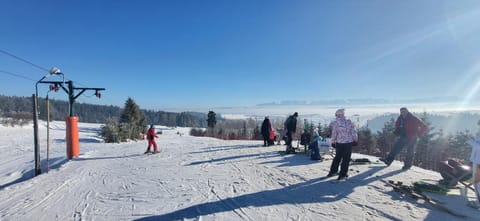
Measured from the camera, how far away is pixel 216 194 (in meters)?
5.71

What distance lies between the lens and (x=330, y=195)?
5.58 meters

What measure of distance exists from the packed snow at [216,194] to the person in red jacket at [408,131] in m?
0.58

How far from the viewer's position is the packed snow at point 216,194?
182 inches

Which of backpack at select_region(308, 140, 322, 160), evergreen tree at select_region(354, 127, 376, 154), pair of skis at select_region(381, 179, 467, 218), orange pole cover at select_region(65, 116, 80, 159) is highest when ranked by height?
orange pole cover at select_region(65, 116, 80, 159)

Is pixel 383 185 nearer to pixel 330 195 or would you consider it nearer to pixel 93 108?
pixel 330 195

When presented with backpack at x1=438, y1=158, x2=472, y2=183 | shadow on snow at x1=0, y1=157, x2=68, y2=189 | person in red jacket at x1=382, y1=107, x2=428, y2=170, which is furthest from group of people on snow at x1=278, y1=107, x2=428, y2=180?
shadow on snow at x1=0, y1=157, x2=68, y2=189

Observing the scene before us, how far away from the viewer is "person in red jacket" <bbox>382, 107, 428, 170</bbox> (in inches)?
310

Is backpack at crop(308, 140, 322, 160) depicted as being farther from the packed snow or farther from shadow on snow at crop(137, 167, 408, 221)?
shadow on snow at crop(137, 167, 408, 221)

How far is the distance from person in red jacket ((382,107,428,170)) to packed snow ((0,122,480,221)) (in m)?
0.58

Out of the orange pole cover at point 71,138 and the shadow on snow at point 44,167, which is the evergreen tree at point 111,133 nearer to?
the shadow on snow at point 44,167

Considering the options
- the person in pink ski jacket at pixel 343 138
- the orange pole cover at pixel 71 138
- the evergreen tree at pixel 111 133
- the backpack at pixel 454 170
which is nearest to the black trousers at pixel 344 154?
the person in pink ski jacket at pixel 343 138

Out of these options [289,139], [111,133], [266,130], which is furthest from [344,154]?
[111,133]

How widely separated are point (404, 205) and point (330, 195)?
145 centimetres

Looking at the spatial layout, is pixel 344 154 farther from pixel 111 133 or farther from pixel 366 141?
pixel 366 141
